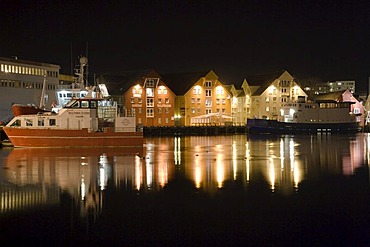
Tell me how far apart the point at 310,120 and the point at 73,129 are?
156 feet

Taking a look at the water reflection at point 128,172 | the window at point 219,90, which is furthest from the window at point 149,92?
Result: the water reflection at point 128,172

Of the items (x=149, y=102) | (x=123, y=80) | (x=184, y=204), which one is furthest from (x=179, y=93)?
(x=184, y=204)

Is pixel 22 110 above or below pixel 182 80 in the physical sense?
below

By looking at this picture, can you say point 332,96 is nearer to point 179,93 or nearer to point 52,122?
point 179,93

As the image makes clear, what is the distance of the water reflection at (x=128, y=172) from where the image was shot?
58.6 ft

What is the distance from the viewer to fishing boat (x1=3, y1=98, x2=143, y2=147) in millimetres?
38688

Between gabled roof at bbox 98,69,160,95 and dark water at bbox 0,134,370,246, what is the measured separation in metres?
47.3

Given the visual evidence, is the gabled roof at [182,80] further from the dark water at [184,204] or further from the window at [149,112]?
the dark water at [184,204]

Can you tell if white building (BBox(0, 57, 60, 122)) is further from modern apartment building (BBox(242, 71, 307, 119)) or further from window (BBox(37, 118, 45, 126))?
modern apartment building (BBox(242, 71, 307, 119))

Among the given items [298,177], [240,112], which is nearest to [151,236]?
[298,177]

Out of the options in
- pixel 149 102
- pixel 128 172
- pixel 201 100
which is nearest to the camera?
pixel 128 172

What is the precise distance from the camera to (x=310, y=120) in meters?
77.9

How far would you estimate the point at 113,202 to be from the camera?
637 inches

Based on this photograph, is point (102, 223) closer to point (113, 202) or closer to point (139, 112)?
point (113, 202)
